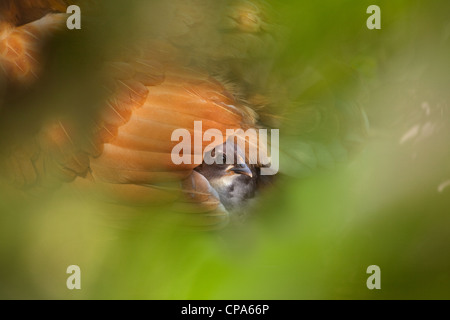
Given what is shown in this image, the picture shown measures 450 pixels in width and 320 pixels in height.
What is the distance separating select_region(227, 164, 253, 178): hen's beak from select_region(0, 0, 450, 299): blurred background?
0.04 meters

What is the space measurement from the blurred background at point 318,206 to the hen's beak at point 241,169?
1.6 inches

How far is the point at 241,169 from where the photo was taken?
2.25 ft

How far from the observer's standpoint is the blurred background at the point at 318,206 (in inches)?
26.5

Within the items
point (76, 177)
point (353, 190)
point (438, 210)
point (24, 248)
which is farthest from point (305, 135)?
point (24, 248)

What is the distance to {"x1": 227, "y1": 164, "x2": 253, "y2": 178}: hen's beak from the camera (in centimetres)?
68

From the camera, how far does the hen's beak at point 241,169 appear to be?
0.68m

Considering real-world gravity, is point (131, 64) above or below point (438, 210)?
above

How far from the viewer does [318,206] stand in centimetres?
69

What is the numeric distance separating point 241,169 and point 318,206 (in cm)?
13

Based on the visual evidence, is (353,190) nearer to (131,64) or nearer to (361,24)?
(361,24)

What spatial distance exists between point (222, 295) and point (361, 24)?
0.45m

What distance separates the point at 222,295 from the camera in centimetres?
68

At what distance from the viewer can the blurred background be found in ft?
2.20
